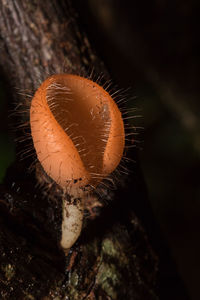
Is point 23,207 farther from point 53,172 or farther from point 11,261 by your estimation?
point 53,172

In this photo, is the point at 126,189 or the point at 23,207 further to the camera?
the point at 126,189

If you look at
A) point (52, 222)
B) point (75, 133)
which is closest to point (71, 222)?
point (52, 222)

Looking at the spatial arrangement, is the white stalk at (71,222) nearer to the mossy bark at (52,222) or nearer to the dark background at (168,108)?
the mossy bark at (52,222)

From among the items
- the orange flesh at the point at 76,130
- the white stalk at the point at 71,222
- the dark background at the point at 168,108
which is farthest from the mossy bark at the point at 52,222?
the dark background at the point at 168,108

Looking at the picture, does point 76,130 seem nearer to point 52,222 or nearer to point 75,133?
point 75,133

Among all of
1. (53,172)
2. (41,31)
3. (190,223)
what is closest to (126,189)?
(53,172)

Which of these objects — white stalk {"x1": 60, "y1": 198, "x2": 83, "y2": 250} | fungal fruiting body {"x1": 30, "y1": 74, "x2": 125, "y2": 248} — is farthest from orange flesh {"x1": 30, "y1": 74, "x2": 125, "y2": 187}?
white stalk {"x1": 60, "y1": 198, "x2": 83, "y2": 250}
